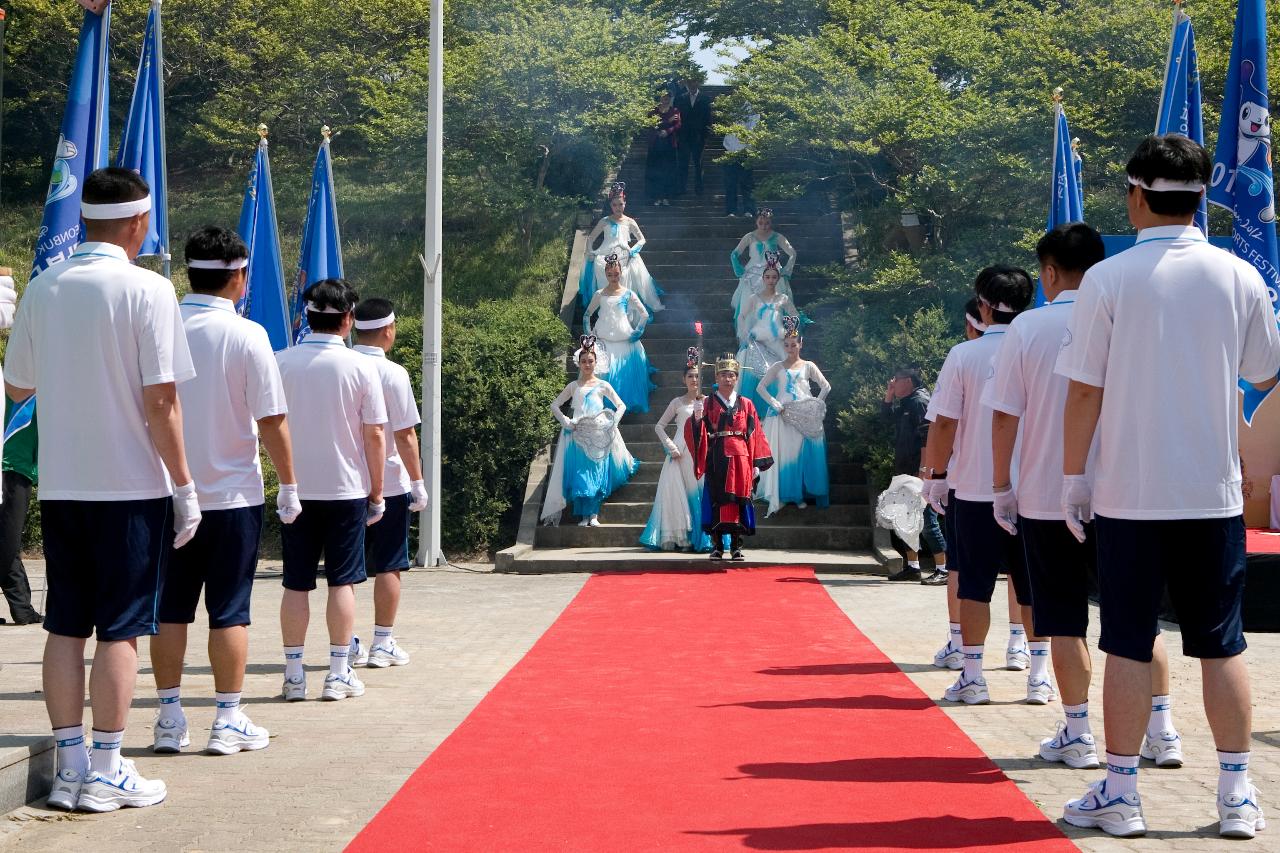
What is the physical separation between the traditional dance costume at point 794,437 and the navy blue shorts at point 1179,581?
11258mm

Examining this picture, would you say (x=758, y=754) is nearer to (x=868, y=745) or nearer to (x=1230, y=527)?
(x=868, y=745)

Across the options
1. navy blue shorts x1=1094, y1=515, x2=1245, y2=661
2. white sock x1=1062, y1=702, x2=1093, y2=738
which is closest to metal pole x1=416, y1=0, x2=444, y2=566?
white sock x1=1062, y1=702, x2=1093, y2=738

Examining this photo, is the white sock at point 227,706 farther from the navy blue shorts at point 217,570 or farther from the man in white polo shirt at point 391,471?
the man in white polo shirt at point 391,471

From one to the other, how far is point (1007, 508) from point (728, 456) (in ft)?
27.3

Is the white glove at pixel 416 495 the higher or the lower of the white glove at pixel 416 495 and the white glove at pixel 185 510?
the lower

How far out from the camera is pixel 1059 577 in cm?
568

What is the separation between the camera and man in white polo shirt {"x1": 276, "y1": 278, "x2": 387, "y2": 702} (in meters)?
7.55

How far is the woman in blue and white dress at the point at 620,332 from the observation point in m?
Answer: 18.0

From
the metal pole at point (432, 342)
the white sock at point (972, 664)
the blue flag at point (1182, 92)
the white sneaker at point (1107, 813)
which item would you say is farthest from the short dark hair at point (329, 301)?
the metal pole at point (432, 342)

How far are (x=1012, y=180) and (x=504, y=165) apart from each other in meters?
8.22

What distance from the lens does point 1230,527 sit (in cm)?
475

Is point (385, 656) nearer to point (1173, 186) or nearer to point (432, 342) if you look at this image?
point (1173, 186)

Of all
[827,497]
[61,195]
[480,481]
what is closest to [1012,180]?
[827,497]

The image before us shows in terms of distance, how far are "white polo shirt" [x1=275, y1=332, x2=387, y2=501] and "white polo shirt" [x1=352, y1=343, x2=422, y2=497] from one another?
0.43 m
